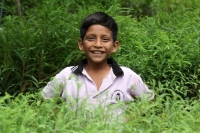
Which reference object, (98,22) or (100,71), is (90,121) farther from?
(98,22)

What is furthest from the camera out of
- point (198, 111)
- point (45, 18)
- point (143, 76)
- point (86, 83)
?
point (45, 18)

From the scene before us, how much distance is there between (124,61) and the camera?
586 cm

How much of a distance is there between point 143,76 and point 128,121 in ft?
Answer: 8.35

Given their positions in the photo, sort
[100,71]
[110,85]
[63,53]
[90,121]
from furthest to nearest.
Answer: [63,53] → [100,71] → [110,85] → [90,121]

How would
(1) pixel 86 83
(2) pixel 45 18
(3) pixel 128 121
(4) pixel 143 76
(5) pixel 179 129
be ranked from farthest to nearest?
1. (2) pixel 45 18
2. (4) pixel 143 76
3. (1) pixel 86 83
4. (3) pixel 128 121
5. (5) pixel 179 129

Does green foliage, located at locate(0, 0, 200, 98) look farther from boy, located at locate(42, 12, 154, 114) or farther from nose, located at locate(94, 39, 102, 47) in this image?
nose, located at locate(94, 39, 102, 47)

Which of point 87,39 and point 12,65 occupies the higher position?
point 87,39

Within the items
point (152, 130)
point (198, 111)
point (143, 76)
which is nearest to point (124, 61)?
point (143, 76)

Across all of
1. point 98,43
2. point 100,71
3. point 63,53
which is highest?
point 98,43

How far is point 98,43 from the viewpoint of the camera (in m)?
4.43

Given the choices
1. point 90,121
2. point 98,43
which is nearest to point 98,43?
point 98,43

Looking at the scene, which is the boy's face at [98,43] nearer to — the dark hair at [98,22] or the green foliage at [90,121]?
the dark hair at [98,22]

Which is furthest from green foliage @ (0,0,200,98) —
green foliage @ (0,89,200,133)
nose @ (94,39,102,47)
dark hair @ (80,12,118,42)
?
green foliage @ (0,89,200,133)

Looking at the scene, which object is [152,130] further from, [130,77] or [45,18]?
[45,18]
